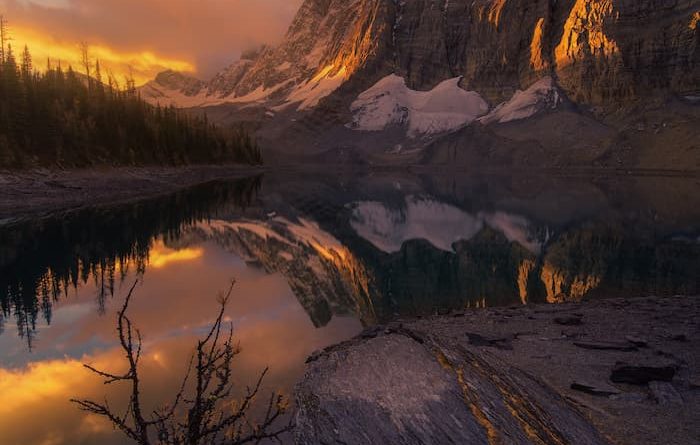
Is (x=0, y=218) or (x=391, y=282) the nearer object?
(x=391, y=282)

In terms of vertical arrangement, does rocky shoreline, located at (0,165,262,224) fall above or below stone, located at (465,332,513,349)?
above

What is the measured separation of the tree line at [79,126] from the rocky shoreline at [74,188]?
8.45 ft

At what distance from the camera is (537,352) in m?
13.4

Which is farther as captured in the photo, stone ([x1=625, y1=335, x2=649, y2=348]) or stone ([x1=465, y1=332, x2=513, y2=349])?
stone ([x1=465, y1=332, x2=513, y2=349])

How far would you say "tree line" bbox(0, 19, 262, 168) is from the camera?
65000 mm

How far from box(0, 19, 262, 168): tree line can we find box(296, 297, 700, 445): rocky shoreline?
5965cm

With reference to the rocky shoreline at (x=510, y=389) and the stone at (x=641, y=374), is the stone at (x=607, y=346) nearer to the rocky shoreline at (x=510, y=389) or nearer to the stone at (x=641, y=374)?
the rocky shoreline at (x=510, y=389)

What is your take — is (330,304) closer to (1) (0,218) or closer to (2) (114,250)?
(2) (114,250)

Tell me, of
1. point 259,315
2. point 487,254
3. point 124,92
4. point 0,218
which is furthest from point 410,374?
point 124,92

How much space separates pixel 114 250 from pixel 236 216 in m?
22.7

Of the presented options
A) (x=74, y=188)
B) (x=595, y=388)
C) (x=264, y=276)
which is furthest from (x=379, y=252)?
(x=74, y=188)

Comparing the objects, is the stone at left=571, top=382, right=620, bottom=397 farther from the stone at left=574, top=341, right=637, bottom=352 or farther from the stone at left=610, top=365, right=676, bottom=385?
the stone at left=574, top=341, right=637, bottom=352

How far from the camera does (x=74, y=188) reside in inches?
2371

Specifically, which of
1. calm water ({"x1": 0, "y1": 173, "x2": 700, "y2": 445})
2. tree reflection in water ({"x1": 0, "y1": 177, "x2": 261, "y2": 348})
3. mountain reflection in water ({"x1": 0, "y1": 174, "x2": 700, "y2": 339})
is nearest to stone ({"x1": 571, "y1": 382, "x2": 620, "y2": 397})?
calm water ({"x1": 0, "y1": 173, "x2": 700, "y2": 445})
